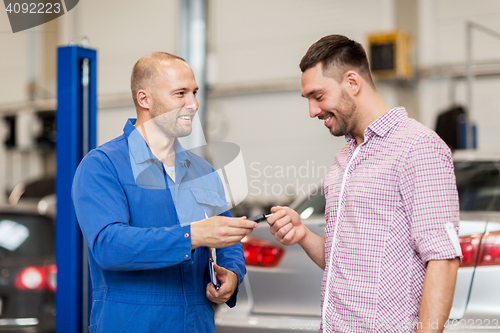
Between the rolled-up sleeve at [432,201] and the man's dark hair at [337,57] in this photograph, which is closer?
the rolled-up sleeve at [432,201]

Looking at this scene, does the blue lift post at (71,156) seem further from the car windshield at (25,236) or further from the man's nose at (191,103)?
the car windshield at (25,236)

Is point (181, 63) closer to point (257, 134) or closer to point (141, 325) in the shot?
point (141, 325)

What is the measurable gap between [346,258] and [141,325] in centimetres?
57

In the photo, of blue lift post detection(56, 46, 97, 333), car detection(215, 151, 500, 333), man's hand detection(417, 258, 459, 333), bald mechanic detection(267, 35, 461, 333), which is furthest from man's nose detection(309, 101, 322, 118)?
blue lift post detection(56, 46, 97, 333)

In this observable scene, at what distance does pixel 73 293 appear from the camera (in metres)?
1.89

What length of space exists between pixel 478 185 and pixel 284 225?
1482mm

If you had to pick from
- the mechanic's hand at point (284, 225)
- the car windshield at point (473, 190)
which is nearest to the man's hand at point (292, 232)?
the mechanic's hand at point (284, 225)

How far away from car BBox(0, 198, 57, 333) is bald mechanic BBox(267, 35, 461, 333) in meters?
1.91

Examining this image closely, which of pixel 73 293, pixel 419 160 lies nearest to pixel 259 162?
pixel 419 160

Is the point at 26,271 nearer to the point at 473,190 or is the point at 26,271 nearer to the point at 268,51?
the point at 473,190

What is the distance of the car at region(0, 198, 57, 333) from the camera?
2.74 metres

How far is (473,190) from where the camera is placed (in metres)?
2.46

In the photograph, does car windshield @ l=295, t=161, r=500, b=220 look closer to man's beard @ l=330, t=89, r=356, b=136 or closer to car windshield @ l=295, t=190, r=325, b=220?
car windshield @ l=295, t=190, r=325, b=220

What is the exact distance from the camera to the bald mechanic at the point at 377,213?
118cm
